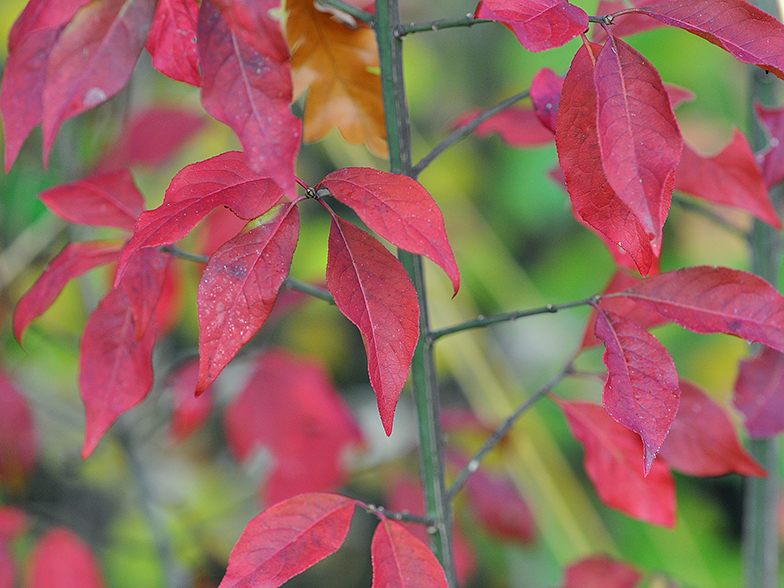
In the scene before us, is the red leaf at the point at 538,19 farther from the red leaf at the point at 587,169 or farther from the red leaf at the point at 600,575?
the red leaf at the point at 600,575


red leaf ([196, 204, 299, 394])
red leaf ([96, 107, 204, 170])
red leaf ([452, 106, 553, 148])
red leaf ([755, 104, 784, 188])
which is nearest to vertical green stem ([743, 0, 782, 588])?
red leaf ([755, 104, 784, 188])

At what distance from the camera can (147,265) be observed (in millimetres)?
394

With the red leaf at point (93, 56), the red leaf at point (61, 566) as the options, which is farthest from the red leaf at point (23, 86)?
the red leaf at point (61, 566)

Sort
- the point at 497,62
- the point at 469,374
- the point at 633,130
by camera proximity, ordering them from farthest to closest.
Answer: the point at 497,62 < the point at 469,374 < the point at 633,130

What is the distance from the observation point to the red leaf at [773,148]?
49 cm

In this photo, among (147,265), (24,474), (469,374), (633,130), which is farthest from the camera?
(469,374)

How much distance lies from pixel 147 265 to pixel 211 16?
17 cm

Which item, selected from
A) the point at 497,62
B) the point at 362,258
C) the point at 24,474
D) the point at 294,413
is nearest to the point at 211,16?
the point at 362,258

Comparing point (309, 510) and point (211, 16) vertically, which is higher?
point (211, 16)

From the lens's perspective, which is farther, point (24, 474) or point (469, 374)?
point (469, 374)

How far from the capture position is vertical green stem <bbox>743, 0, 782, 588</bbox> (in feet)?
1.82

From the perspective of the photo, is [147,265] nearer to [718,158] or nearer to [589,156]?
[589,156]

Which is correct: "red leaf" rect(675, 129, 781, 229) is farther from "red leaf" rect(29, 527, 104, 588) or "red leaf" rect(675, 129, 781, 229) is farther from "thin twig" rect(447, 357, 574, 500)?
"red leaf" rect(29, 527, 104, 588)

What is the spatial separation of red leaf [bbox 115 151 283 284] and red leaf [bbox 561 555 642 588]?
44 centimetres
